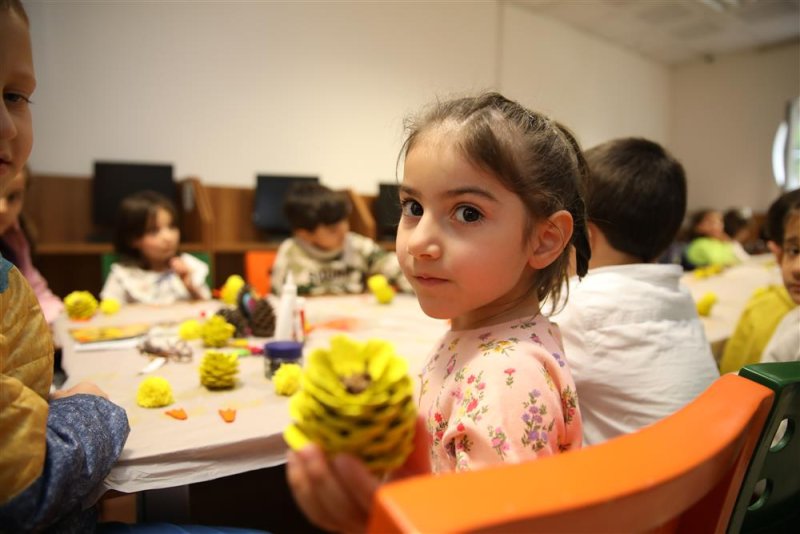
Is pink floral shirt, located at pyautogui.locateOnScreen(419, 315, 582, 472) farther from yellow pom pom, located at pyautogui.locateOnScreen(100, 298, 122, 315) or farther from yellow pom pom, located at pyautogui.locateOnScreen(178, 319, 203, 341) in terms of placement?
yellow pom pom, located at pyautogui.locateOnScreen(100, 298, 122, 315)

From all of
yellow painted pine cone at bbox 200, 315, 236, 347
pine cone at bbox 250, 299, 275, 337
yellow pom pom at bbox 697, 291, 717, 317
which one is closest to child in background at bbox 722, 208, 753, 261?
yellow pom pom at bbox 697, 291, 717, 317

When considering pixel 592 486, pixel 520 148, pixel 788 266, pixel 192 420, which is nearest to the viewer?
pixel 592 486

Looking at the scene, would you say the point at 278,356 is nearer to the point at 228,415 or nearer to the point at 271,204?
the point at 228,415

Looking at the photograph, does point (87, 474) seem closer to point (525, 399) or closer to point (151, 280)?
point (525, 399)

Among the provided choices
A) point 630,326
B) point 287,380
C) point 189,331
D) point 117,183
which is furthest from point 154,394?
point 117,183

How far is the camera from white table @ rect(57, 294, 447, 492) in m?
0.64

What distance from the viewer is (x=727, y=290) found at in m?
2.09

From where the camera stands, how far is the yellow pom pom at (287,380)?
86 centimetres

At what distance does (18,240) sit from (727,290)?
98.8 inches

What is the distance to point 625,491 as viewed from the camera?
272 mm

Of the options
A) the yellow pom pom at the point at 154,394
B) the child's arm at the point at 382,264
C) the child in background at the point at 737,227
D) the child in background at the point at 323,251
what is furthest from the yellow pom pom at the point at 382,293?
the child in background at the point at 737,227

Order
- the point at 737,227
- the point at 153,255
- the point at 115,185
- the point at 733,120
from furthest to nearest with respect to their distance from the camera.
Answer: the point at 733,120 < the point at 737,227 < the point at 115,185 < the point at 153,255

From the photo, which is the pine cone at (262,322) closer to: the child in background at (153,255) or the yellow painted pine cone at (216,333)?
the yellow painted pine cone at (216,333)

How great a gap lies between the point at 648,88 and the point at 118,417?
19.7ft
